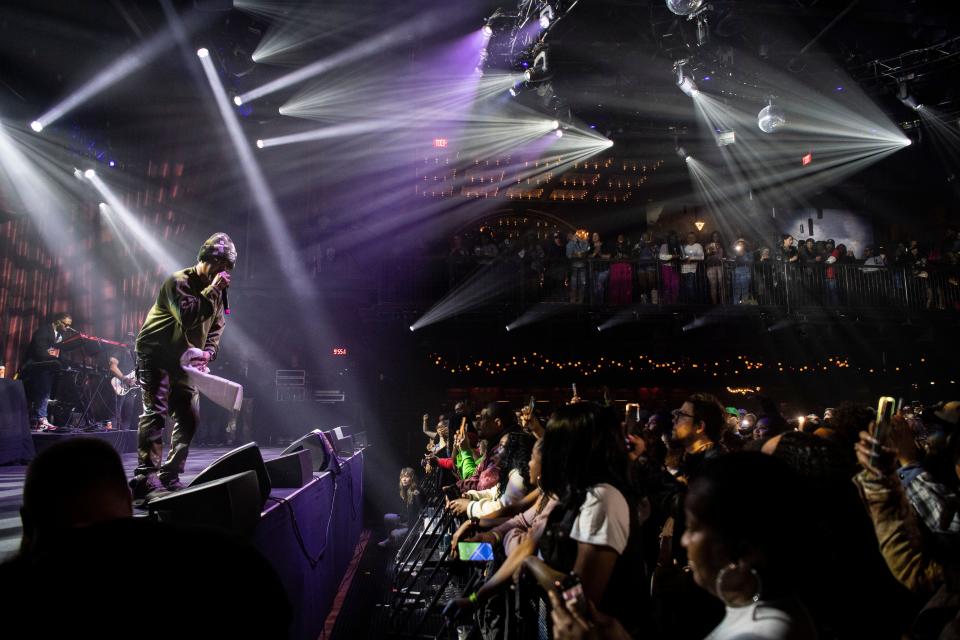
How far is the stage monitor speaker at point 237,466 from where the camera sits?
2.94 meters

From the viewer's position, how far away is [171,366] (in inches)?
141

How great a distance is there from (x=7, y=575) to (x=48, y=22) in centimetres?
933

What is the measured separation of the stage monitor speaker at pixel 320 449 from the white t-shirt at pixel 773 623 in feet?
15.2

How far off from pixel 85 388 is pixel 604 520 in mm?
10392

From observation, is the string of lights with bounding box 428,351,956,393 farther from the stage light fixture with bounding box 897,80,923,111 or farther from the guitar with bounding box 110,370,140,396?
the guitar with bounding box 110,370,140,396

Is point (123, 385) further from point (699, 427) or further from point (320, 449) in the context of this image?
point (699, 427)

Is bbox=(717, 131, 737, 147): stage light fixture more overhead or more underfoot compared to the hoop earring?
Result: more overhead

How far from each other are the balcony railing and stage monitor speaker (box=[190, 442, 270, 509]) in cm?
871

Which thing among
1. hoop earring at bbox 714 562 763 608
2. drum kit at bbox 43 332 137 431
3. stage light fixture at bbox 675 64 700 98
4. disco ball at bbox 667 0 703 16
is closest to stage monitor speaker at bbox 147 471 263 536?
hoop earring at bbox 714 562 763 608

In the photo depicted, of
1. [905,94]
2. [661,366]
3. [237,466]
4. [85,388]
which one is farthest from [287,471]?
[905,94]

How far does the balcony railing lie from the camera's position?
11906mm

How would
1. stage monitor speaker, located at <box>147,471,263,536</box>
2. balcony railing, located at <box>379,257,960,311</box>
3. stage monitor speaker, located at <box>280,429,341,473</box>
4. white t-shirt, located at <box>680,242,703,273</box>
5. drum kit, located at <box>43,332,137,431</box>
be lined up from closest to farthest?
stage monitor speaker, located at <box>147,471,263,536</box> → stage monitor speaker, located at <box>280,429,341,473</box> → drum kit, located at <box>43,332,137,431</box> → balcony railing, located at <box>379,257,960,311</box> → white t-shirt, located at <box>680,242,703,273</box>

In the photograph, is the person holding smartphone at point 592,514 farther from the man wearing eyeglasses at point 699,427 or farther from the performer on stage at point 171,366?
the performer on stage at point 171,366

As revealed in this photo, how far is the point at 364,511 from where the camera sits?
11.7 metres
